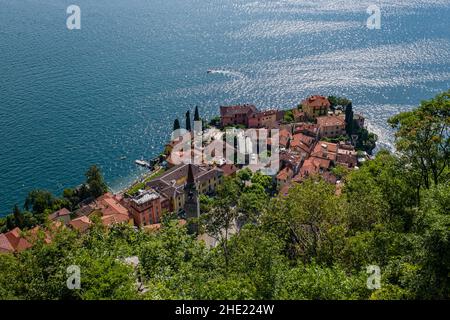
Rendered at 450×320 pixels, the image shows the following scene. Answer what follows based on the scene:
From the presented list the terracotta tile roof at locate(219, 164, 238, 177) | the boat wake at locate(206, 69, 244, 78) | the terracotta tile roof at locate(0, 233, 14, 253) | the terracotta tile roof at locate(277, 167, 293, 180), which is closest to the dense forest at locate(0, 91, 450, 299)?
the terracotta tile roof at locate(0, 233, 14, 253)

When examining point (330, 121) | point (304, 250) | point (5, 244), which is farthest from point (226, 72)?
point (304, 250)

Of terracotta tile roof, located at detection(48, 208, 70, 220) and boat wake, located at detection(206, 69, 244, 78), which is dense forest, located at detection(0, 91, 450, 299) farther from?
boat wake, located at detection(206, 69, 244, 78)

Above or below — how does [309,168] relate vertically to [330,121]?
below

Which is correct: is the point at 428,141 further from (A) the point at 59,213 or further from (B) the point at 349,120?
(B) the point at 349,120

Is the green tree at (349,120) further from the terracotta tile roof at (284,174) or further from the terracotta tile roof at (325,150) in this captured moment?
the terracotta tile roof at (284,174)
